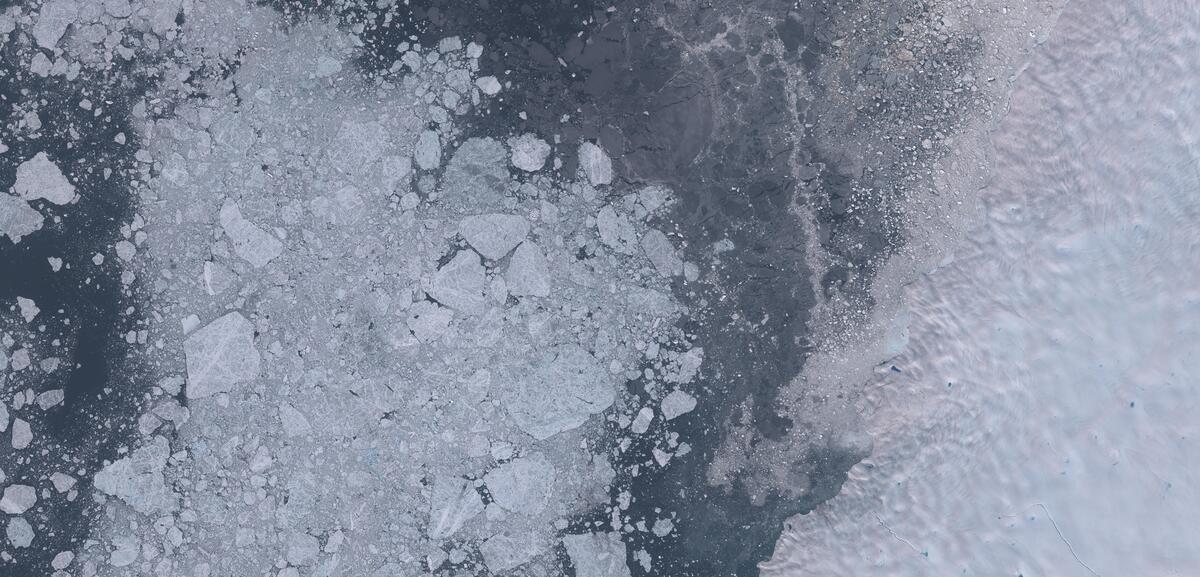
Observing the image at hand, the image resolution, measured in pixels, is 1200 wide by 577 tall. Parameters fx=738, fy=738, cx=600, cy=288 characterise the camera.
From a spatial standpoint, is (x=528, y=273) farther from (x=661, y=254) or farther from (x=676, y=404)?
(x=676, y=404)

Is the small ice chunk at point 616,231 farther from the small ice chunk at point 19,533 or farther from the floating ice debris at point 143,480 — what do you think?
the small ice chunk at point 19,533

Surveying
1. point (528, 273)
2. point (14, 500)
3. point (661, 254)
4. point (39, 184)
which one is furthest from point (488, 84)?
point (14, 500)

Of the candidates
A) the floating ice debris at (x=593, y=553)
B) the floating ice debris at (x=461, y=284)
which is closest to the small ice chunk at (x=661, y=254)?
the floating ice debris at (x=461, y=284)

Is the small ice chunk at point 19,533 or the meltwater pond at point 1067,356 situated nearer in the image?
the small ice chunk at point 19,533

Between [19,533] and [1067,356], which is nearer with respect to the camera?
[19,533]

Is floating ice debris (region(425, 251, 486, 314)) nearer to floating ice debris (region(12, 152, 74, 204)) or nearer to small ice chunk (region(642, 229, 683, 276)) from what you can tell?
small ice chunk (region(642, 229, 683, 276))

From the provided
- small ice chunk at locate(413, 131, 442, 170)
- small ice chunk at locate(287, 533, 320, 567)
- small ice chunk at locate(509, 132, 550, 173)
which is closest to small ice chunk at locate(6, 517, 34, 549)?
small ice chunk at locate(287, 533, 320, 567)
